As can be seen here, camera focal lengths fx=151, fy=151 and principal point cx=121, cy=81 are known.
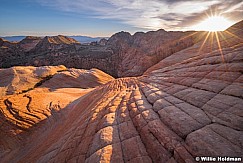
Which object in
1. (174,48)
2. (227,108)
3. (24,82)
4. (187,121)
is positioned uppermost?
(174,48)

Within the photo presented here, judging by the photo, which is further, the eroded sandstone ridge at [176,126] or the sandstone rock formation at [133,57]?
the sandstone rock formation at [133,57]

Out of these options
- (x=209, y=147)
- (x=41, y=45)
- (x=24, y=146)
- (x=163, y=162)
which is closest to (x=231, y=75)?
(x=209, y=147)

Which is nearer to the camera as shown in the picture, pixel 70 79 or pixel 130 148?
pixel 130 148

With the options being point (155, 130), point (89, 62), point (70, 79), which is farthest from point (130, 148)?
point (89, 62)

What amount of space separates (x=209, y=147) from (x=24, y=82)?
89.6 ft

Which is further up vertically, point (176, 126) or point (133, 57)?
point (133, 57)

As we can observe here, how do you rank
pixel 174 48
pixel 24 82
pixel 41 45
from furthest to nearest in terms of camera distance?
pixel 41 45 → pixel 174 48 → pixel 24 82

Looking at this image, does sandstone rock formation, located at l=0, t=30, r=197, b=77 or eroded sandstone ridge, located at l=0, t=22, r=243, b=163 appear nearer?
eroded sandstone ridge, located at l=0, t=22, r=243, b=163

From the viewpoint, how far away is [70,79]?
27406mm

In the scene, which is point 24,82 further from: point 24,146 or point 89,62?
point 89,62

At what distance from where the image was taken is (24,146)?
10406 mm

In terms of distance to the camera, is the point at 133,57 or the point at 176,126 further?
the point at 133,57

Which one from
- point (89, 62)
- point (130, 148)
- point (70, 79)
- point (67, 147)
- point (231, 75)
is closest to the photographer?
point (130, 148)

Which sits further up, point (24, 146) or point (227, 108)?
point (227, 108)
